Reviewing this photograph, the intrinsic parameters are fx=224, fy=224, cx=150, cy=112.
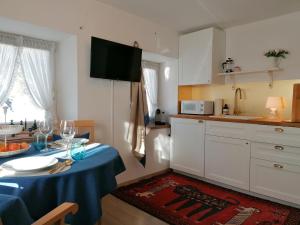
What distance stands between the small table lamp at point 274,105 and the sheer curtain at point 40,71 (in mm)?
2785

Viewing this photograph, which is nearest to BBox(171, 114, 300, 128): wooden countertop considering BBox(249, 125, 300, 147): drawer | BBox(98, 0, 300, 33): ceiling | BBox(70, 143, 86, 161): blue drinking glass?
BBox(249, 125, 300, 147): drawer

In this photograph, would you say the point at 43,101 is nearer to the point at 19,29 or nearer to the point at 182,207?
the point at 19,29

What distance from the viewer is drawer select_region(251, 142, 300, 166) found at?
2.48 meters

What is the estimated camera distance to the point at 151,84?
12.9 ft

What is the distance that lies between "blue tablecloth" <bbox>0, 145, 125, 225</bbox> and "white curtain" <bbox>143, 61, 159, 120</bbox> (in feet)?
8.71

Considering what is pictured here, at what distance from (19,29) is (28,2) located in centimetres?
33

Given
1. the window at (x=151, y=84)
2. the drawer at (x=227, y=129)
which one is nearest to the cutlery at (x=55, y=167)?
the drawer at (x=227, y=129)

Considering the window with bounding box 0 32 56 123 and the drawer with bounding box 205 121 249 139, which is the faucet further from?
the window with bounding box 0 32 56 123

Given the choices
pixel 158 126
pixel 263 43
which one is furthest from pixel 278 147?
pixel 158 126

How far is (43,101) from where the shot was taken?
2.71 m

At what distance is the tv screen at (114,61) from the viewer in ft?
8.76

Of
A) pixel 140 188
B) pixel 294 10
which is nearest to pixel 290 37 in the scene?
pixel 294 10

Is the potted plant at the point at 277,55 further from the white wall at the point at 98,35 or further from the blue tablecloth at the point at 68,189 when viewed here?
the blue tablecloth at the point at 68,189

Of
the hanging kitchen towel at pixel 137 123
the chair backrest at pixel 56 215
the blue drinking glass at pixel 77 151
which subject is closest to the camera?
the chair backrest at pixel 56 215
